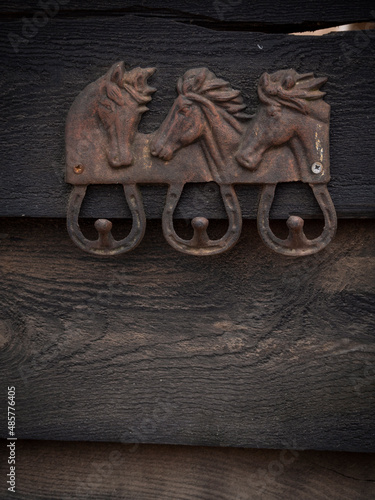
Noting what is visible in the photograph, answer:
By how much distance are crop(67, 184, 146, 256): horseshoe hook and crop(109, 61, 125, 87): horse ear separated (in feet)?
0.51

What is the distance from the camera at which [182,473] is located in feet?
2.80

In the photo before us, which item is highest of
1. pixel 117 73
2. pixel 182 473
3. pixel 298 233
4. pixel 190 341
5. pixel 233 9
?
pixel 233 9

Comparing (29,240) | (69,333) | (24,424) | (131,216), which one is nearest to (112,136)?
(131,216)

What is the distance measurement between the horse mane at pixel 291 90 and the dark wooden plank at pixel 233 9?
0.09 meters

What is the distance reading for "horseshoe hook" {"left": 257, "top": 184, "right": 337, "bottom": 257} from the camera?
28.2 inches

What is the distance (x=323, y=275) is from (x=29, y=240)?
0.49 meters

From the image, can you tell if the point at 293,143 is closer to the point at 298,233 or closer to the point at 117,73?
the point at 298,233

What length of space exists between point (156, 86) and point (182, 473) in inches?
25.8

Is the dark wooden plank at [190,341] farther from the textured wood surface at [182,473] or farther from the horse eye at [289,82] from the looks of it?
the horse eye at [289,82]

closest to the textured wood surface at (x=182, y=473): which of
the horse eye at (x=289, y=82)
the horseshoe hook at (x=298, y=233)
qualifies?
the horseshoe hook at (x=298, y=233)

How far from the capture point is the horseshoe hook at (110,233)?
739 millimetres

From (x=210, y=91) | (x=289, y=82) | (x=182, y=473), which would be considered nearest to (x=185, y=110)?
(x=210, y=91)

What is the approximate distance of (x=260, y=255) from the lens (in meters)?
0.79

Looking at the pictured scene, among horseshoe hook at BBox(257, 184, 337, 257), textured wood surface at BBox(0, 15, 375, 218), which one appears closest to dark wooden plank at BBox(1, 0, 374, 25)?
textured wood surface at BBox(0, 15, 375, 218)
